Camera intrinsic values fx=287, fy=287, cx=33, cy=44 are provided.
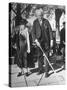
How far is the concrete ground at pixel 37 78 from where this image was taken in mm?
4680

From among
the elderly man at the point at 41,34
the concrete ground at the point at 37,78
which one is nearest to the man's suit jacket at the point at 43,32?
the elderly man at the point at 41,34

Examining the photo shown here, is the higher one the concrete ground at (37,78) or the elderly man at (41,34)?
the elderly man at (41,34)

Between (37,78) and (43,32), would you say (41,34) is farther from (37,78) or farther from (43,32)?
(37,78)

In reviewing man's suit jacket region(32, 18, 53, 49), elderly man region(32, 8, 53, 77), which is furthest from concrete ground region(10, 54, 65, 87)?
man's suit jacket region(32, 18, 53, 49)

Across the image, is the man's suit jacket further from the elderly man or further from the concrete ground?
the concrete ground

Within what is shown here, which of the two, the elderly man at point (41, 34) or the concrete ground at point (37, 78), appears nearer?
the concrete ground at point (37, 78)

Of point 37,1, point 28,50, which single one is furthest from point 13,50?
point 37,1

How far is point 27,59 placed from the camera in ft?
15.6

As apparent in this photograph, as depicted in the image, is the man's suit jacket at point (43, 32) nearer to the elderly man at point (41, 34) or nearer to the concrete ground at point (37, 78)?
the elderly man at point (41, 34)

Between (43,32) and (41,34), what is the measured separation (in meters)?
Result: 0.05

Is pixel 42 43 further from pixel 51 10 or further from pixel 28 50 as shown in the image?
pixel 51 10

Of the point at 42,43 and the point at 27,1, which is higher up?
the point at 27,1

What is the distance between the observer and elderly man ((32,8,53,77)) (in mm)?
4797

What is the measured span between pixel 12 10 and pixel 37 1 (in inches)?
18.8
